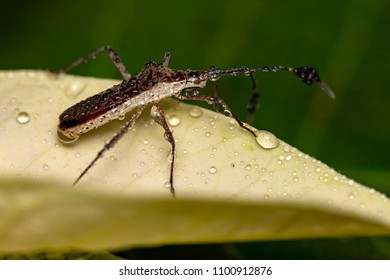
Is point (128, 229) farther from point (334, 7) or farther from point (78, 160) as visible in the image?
point (334, 7)

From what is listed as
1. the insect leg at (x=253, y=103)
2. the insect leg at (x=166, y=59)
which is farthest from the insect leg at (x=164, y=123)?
the insect leg at (x=253, y=103)

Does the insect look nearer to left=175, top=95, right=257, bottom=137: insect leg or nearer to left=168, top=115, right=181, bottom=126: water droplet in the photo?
left=175, top=95, right=257, bottom=137: insect leg

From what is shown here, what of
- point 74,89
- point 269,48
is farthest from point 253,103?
point 74,89

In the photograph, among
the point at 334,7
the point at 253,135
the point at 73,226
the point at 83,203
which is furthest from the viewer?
the point at 334,7

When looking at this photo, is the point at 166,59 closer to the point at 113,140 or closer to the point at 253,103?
the point at 253,103

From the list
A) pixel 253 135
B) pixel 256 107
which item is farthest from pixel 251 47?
pixel 253 135

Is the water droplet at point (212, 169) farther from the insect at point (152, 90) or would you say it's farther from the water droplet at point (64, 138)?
the insect at point (152, 90)

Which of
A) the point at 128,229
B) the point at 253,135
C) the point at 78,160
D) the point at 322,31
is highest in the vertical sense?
the point at 322,31
